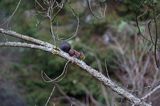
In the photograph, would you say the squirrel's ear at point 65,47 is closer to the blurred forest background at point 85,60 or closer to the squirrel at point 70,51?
the squirrel at point 70,51

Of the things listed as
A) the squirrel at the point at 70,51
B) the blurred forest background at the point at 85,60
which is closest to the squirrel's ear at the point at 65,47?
the squirrel at the point at 70,51

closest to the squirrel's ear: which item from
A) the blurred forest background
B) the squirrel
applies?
the squirrel

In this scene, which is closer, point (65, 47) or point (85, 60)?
point (65, 47)

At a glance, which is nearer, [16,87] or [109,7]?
[16,87]

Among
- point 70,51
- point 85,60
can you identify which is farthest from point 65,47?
point 85,60

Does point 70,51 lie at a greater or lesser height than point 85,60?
greater

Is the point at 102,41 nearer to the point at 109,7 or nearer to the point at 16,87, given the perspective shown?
the point at 109,7

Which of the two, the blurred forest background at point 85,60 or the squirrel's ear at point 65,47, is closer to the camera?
the squirrel's ear at point 65,47

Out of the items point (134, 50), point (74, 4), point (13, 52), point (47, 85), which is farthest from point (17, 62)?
point (134, 50)

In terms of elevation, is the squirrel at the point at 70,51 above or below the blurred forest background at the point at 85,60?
above

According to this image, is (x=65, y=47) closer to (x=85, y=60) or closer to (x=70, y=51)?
(x=70, y=51)

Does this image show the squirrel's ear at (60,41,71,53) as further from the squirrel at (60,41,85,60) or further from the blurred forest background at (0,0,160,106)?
the blurred forest background at (0,0,160,106)
